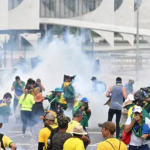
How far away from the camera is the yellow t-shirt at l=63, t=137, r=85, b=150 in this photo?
7116 millimetres

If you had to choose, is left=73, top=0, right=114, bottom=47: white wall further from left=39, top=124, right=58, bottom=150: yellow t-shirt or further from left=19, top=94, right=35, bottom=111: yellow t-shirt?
left=39, top=124, right=58, bottom=150: yellow t-shirt

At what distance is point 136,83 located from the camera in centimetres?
2873

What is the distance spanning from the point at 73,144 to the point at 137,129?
1.49 metres

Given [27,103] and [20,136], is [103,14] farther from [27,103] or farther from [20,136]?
[27,103]

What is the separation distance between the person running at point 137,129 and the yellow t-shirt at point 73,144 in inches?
50.1

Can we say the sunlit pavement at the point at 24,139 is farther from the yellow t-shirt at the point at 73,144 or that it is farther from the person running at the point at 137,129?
the yellow t-shirt at the point at 73,144

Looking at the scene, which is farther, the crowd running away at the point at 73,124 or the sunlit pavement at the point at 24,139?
the sunlit pavement at the point at 24,139

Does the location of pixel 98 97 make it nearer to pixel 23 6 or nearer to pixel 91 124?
pixel 91 124

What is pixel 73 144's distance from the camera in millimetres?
7168

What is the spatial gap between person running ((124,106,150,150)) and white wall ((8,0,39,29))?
4513cm

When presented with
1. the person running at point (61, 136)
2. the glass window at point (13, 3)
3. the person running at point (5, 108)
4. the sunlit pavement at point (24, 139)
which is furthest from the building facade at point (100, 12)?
the person running at point (61, 136)

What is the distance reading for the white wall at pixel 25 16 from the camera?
5331 centimetres

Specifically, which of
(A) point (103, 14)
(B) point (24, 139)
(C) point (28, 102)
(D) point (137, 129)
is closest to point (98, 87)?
(B) point (24, 139)

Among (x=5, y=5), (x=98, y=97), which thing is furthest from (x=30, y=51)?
(x=98, y=97)
